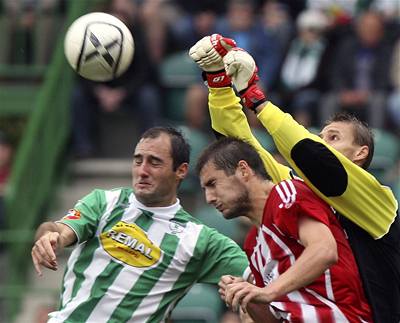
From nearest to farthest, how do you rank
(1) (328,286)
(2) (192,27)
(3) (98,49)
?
1. (1) (328,286)
2. (3) (98,49)
3. (2) (192,27)

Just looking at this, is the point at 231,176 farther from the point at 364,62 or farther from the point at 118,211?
the point at 364,62

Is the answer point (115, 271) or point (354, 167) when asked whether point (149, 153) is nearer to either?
point (115, 271)

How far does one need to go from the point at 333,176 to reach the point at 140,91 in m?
6.55

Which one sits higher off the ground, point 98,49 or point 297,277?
point 98,49

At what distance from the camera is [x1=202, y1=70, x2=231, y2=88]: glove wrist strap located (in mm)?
7098

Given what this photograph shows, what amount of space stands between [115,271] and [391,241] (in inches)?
66.7

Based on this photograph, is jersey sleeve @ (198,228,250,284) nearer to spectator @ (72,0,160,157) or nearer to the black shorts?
the black shorts

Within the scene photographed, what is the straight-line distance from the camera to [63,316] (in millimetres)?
7207

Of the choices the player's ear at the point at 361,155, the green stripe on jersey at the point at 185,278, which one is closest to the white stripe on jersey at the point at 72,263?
the green stripe on jersey at the point at 185,278

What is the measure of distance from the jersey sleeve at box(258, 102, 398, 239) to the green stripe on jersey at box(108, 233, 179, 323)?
1.28 meters

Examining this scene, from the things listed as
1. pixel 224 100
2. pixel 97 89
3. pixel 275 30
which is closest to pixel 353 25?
pixel 275 30

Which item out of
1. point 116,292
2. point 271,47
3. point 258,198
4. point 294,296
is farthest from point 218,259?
point 271,47

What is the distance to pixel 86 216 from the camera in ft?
23.6

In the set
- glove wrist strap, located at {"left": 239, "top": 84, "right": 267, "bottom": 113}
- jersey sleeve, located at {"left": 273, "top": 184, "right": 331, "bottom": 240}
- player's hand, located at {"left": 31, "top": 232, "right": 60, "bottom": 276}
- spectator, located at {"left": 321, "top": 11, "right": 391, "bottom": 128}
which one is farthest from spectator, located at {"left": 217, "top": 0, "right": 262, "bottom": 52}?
jersey sleeve, located at {"left": 273, "top": 184, "right": 331, "bottom": 240}
